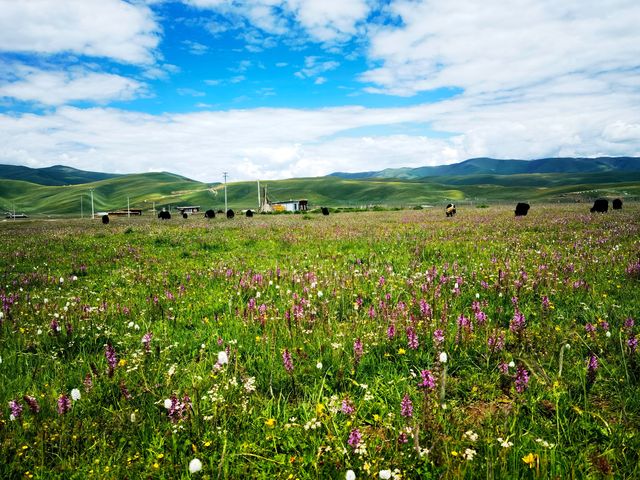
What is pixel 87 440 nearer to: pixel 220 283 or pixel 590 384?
pixel 590 384

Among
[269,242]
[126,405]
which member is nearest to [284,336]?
[126,405]

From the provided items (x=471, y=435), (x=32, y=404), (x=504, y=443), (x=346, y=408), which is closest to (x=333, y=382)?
(x=346, y=408)

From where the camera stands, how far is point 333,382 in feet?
13.1

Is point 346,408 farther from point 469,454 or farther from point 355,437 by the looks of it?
point 469,454

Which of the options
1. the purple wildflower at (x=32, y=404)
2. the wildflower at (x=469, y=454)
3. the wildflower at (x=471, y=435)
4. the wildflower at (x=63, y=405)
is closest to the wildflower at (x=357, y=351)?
the wildflower at (x=471, y=435)

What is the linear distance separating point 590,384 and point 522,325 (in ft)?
3.58

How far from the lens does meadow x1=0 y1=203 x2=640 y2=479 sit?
9.08 ft

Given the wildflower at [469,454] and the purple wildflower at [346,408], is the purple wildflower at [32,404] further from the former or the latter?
the wildflower at [469,454]

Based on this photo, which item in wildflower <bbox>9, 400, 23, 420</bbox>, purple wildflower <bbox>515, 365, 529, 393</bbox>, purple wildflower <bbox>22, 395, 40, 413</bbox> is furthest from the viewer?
purple wildflower <bbox>515, 365, 529, 393</bbox>

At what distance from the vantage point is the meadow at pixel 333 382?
2.77 meters

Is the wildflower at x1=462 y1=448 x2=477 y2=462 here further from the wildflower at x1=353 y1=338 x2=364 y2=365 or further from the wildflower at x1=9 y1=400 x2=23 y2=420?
the wildflower at x1=9 y1=400 x2=23 y2=420

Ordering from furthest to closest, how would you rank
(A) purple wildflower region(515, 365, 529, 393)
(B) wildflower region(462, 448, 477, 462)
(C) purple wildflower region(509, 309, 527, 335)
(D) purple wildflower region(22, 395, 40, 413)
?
1. (C) purple wildflower region(509, 309, 527, 335)
2. (A) purple wildflower region(515, 365, 529, 393)
3. (D) purple wildflower region(22, 395, 40, 413)
4. (B) wildflower region(462, 448, 477, 462)

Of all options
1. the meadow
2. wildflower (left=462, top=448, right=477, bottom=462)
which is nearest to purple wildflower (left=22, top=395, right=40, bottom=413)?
the meadow

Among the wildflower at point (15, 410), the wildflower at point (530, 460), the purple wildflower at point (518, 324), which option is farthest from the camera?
the purple wildflower at point (518, 324)
